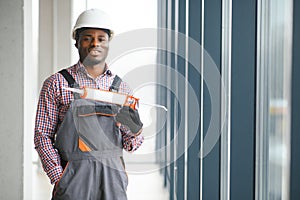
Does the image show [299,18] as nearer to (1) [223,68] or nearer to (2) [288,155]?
(2) [288,155]

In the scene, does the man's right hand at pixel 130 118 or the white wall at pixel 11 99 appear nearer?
the man's right hand at pixel 130 118

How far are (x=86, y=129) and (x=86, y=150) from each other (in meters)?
0.09

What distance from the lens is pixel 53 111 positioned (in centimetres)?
231

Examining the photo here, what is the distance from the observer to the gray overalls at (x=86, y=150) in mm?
2277

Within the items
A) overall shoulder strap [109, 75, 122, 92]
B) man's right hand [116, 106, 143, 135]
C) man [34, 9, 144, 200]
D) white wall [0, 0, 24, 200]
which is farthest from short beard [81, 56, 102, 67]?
white wall [0, 0, 24, 200]

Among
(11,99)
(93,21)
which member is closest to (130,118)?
(93,21)

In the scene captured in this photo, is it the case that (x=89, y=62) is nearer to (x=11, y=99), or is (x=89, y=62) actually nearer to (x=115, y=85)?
(x=115, y=85)

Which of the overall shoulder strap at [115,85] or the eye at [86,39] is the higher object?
the eye at [86,39]

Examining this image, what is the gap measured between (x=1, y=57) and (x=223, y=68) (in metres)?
2.29

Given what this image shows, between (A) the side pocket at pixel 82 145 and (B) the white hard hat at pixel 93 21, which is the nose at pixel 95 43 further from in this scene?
(A) the side pocket at pixel 82 145

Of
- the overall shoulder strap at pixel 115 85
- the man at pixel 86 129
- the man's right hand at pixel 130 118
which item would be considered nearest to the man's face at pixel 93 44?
the man at pixel 86 129

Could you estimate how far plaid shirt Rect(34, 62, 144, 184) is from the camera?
2.29 meters

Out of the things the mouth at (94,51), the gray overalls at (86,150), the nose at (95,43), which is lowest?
the gray overalls at (86,150)

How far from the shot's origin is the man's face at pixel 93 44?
7.69 feet
